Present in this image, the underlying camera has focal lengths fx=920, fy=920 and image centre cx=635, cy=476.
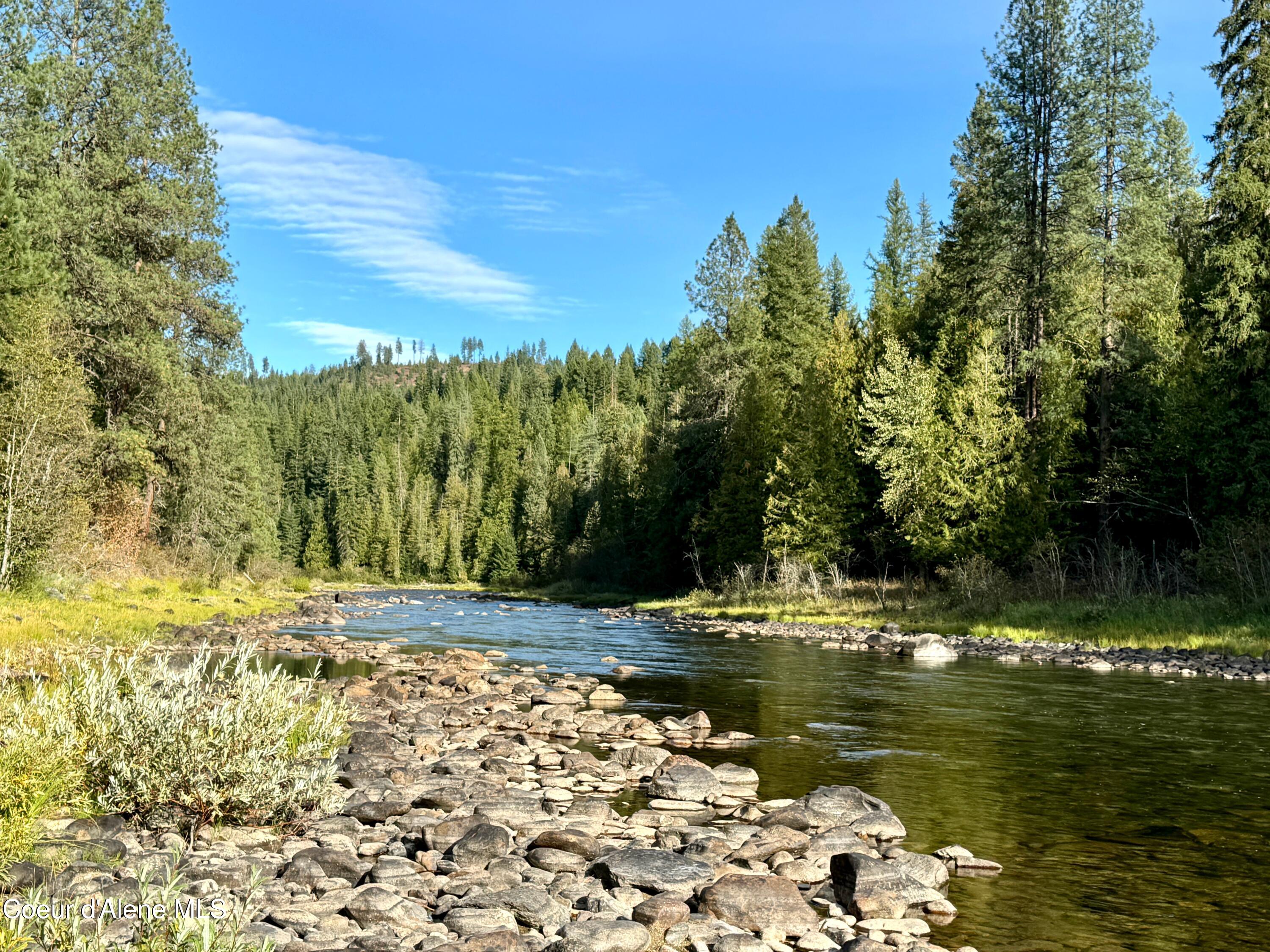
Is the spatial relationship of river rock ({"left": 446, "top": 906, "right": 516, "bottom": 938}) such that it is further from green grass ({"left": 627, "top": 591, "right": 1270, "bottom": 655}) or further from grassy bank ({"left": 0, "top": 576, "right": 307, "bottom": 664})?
green grass ({"left": 627, "top": 591, "right": 1270, "bottom": 655})

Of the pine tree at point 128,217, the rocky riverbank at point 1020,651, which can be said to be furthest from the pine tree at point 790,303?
the pine tree at point 128,217

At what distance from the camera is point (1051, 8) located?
119 feet

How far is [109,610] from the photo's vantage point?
20797 mm

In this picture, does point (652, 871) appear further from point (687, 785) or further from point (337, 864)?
point (687, 785)

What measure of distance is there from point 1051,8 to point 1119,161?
667 centimetres

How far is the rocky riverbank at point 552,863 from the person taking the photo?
620 centimetres

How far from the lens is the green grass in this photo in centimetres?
2336

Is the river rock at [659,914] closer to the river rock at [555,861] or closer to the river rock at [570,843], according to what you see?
the river rock at [555,861]

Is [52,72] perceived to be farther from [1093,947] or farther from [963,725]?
[1093,947]

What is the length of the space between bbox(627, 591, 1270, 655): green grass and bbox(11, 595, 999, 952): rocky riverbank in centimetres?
1797

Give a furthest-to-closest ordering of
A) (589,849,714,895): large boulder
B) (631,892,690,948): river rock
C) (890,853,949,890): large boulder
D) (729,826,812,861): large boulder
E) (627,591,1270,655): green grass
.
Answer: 1. (627,591,1270,655): green grass
2. (729,826,812,861): large boulder
3. (890,853,949,890): large boulder
4. (589,849,714,895): large boulder
5. (631,892,690,948): river rock

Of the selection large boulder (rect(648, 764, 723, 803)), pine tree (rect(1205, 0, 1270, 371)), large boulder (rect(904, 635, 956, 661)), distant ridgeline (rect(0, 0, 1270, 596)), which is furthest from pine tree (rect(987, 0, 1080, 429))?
large boulder (rect(648, 764, 723, 803))

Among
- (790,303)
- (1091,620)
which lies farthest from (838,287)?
(1091,620)

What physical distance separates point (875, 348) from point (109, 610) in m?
33.5
